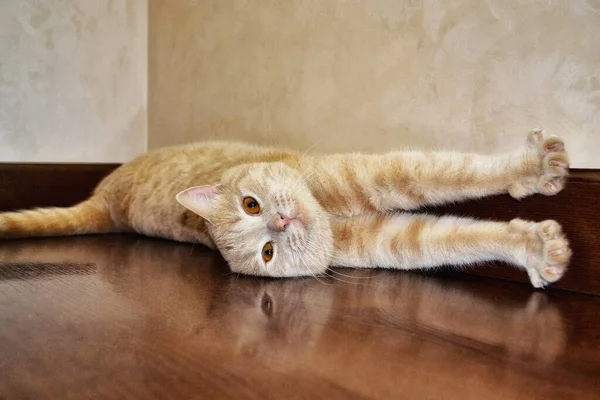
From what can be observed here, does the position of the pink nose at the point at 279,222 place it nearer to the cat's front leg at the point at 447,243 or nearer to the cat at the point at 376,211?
the cat at the point at 376,211

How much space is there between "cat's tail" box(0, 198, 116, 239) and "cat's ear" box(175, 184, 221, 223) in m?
0.72

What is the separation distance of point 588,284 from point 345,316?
0.59 metres

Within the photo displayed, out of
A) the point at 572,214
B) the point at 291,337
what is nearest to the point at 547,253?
the point at 572,214

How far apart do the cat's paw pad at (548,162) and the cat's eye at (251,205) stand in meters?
0.71

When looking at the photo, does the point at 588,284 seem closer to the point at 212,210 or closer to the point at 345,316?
the point at 345,316

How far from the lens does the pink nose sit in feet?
4.68

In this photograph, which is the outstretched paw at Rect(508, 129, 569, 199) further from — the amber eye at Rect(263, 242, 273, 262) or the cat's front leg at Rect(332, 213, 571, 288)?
the amber eye at Rect(263, 242, 273, 262)

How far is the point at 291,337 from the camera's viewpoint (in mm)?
945

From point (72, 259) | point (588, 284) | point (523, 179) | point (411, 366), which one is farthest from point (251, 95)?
point (411, 366)

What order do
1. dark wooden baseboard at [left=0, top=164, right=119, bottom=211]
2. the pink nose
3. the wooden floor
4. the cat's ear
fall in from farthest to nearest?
1. dark wooden baseboard at [left=0, top=164, right=119, bottom=211]
2. the cat's ear
3. the pink nose
4. the wooden floor

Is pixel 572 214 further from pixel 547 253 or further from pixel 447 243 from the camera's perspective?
pixel 447 243

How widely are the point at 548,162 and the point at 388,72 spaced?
0.63m

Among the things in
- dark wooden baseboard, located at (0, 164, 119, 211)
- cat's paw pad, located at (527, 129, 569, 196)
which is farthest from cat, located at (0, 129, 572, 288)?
dark wooden baseboard, located at (0, 164, 119, 211)

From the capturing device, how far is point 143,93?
9.29ft
